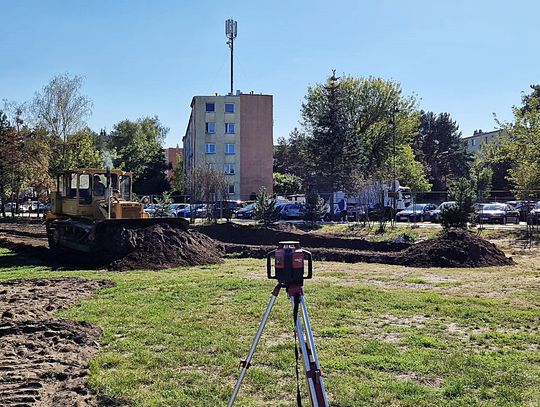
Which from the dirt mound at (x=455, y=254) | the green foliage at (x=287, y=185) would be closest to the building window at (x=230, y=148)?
the green foliage at (x=287, y=185)

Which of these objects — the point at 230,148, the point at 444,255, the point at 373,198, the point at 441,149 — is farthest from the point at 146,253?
the point at 441,149

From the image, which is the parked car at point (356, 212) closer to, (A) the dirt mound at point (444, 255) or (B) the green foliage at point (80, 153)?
(A) the dirt mound at point (444, 255)

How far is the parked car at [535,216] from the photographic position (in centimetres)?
2765

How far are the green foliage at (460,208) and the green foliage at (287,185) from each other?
3714 cm

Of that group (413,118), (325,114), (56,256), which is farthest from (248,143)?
(56,256)

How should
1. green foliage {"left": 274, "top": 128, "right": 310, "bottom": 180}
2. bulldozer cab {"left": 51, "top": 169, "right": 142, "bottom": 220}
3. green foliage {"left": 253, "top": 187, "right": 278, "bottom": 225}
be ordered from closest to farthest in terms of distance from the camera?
bulldozer cab {"left": 51, "top": 169, "right": 142, "bottom": 220} < green foliage {"left": 253, "top": 187, "right": 278, "bottom": 225} < green foliage {"left": 274, "top": 128, "right": 310, "bottom": 180}

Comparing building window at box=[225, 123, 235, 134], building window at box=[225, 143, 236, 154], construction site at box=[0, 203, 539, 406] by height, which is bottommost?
construction site at box=[0, 203, 539, 406]

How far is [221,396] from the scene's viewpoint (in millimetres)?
5227

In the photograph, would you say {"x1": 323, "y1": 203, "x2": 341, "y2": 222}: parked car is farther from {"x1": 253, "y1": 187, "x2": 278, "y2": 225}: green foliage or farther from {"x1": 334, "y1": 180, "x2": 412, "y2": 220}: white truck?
{"x1": 253, "y1": 187, "x2": 278, "y2": 225}: green foliage

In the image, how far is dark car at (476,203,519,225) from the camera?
36312mm

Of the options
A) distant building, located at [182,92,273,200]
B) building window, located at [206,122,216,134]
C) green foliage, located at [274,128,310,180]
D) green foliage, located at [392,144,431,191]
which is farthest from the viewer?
green foliage, located at [274,128,310,180]

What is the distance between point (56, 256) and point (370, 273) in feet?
33.4

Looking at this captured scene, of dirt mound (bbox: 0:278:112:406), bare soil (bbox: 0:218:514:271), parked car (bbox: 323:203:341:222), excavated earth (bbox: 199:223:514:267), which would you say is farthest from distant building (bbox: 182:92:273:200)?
dirt mound (bbox: 0:278:112:406)

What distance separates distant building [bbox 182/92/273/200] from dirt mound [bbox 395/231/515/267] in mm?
47294
